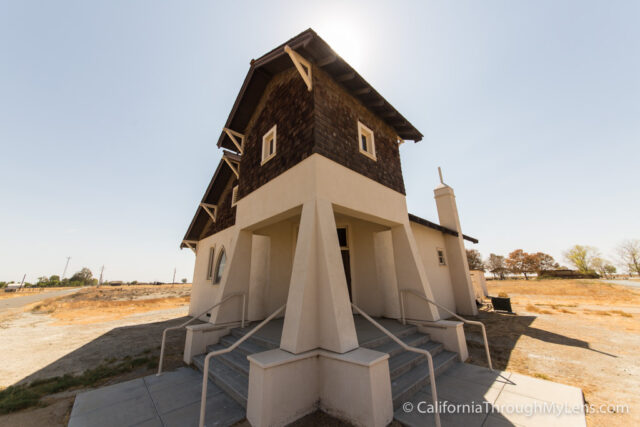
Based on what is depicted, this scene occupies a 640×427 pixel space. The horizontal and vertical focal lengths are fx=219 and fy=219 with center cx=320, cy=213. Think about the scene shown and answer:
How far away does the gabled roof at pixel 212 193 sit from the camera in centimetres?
1084

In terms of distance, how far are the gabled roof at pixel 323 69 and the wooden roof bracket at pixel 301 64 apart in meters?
0.21

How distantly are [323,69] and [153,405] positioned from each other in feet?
27.0

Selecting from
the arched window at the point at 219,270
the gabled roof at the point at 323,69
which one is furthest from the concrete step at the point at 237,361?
the gabled roof at the point at 323,69

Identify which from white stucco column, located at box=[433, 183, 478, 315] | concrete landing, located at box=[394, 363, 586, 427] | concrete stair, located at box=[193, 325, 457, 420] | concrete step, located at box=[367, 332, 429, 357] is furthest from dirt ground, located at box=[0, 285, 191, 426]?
white stucco column, located at box=[433, 183, 478, 315]

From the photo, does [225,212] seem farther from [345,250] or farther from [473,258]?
[473,258]

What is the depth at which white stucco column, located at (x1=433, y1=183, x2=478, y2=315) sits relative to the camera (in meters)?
10.5

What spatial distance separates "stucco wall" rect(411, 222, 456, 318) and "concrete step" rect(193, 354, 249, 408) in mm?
8230

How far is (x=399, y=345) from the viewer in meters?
5.02

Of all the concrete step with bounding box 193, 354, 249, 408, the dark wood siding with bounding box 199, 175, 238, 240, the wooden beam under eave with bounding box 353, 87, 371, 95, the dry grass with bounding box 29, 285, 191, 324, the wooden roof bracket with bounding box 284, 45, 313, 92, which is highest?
the wooden beam under eave with bounding box 353, 87, 371, 95

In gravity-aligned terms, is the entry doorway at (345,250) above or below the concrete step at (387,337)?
above

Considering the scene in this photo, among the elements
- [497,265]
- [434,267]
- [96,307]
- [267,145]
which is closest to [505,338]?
[434,267]

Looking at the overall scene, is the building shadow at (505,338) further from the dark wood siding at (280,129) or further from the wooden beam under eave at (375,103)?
the wooden beam under eave at (375,103)

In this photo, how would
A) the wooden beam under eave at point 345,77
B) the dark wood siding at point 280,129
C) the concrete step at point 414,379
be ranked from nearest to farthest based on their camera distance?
the concrete step at point 414,379
the dark wood siding at point 280,129
the wooden beam under eave at point 345,77

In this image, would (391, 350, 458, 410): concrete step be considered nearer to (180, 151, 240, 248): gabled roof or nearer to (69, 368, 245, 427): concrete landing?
(69, 368, 245, 427): concrete landing
